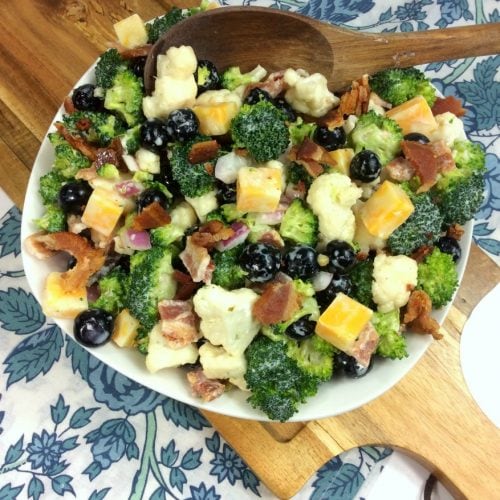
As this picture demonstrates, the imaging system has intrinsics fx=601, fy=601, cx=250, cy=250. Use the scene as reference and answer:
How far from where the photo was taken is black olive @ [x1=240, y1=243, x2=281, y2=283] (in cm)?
141

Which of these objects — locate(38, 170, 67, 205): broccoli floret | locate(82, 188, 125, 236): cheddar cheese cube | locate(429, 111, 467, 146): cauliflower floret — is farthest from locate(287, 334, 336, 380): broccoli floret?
locate(38, 170, 67, 205): broccoli floret

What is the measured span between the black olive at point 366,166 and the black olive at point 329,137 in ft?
0.24

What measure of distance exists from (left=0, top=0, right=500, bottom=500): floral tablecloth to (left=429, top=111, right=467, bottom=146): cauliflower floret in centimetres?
59

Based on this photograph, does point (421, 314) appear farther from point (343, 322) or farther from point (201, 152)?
point (201, 152)

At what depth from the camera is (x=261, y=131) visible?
1.48 meters

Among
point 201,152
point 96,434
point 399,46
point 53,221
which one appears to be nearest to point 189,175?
point 201,152

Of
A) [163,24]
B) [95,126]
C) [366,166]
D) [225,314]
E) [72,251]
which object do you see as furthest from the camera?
[163,24]

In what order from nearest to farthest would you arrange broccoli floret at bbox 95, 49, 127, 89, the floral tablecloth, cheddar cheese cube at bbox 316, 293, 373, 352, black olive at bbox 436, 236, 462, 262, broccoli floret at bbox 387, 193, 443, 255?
cheddar cheese cube at bbox 316, 293, 373, 352
broccoli floret at bbox 387, 193, 443, 255
black olive at bbox 436, 236, 462, 262
broccoli floret at bbox 95, 49, 127, 89
the floral tablecloth

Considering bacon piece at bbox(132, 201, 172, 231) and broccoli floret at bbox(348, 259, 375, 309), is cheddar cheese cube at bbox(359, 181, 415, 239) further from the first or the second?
bacon piece at bbox(132, 201, 172, 231)

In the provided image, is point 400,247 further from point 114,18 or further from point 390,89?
point 114,18

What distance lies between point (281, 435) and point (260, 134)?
2.89 feet

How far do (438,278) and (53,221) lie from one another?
102 cm

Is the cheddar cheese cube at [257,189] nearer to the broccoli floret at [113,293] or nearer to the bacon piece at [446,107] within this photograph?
the broccoli floret at [113,293]

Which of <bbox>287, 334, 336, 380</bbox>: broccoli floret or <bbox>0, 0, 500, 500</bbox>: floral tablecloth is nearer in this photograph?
<bbox>287, 334, 336, 380</bbox>: broccoli floret
